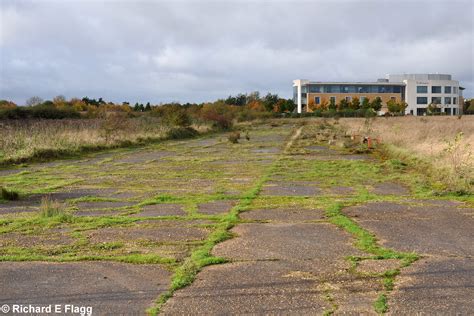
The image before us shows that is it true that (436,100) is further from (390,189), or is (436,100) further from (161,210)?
(161,210)

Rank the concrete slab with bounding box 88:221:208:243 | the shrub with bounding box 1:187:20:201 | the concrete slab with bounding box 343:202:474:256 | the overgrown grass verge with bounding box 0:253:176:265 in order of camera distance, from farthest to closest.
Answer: the shrub with bounding box 1:187:20:201 → the concrete slab with bounding box 88:221:208:243 → the concrete slab with bounding box 343:202:474:256 → the overgrown grass verge with bounding box 0:253:176:265

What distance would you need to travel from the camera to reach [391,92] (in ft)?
431

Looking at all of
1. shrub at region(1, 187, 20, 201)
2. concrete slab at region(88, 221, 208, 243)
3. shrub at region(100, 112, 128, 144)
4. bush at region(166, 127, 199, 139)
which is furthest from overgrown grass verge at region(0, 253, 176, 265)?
bush at region(166, 127, 199, 139)

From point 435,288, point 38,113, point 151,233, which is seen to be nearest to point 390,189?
point 151,233

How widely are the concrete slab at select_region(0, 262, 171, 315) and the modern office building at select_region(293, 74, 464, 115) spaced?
12463 centimetres

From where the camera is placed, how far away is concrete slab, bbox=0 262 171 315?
15.5 feet

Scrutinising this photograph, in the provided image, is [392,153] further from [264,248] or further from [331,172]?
[264,248]

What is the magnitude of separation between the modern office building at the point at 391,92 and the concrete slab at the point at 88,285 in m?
125

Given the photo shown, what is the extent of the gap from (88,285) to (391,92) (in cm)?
13381

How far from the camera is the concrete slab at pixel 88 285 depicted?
474 cm

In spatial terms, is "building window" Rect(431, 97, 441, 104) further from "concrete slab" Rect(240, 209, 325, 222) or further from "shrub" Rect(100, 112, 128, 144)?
"concrete slab" Rect(240, 209, 325, 222)

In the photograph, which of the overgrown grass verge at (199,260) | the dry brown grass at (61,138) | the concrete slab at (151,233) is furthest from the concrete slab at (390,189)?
the dry brown grass at (61,138)

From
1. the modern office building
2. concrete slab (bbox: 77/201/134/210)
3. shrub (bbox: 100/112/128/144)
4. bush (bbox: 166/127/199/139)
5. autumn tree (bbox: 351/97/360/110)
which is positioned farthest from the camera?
the modern office building

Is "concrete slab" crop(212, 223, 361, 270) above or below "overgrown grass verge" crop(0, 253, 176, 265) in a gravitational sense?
below
